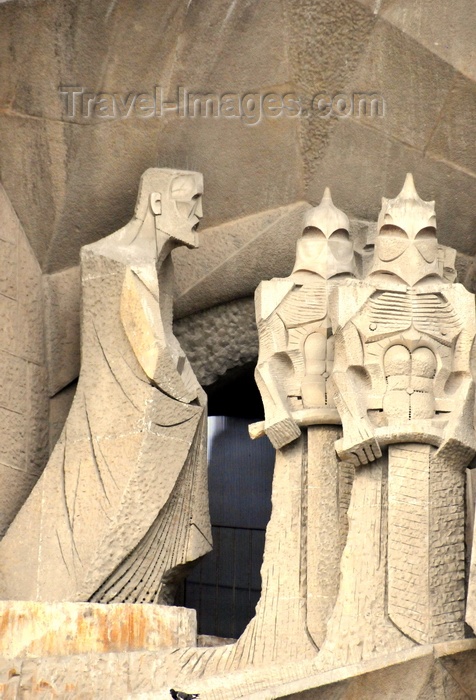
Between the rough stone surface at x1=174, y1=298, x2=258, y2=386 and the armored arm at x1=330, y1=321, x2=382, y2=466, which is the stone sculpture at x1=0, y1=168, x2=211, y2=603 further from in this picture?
the armored arm at x1=330, y1=321, x2=382, y2=466

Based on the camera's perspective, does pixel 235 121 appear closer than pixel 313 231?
No

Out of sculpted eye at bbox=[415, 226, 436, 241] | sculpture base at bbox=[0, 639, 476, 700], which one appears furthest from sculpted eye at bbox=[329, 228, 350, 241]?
sculpture base at bbox=[0, 639, 476, 700]

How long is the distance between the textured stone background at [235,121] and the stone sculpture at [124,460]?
0.48 m

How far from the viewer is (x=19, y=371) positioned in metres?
9.70

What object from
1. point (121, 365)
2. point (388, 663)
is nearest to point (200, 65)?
point (121, 365)

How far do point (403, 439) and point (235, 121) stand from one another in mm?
2420

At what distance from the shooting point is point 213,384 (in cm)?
1033

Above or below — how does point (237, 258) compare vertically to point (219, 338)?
above

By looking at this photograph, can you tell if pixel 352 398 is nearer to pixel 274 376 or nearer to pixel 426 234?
pixel 274 376

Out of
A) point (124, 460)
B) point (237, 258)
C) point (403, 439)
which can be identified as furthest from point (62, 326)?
point (403, 439)

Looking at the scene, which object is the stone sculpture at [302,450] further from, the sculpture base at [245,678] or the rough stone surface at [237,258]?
the rough stone surface at [237,258]

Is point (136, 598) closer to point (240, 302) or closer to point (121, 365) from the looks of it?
point (121, 365)

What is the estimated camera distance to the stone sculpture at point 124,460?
29.3 feet

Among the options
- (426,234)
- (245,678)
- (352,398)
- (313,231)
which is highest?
(313,231)
